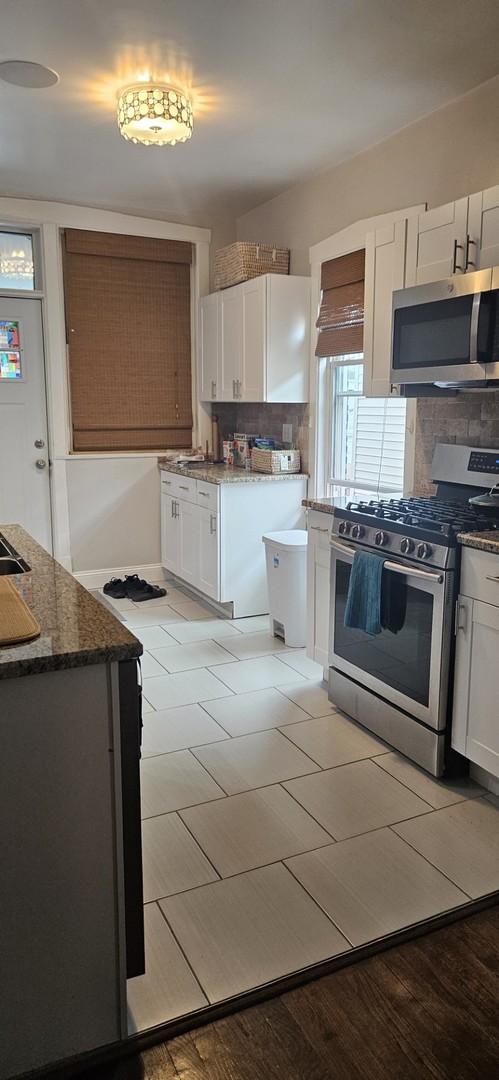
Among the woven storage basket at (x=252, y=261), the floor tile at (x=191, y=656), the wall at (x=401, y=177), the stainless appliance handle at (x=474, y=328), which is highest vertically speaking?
the wall at (x=401, y=177)

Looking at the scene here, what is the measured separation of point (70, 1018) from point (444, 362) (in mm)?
2354

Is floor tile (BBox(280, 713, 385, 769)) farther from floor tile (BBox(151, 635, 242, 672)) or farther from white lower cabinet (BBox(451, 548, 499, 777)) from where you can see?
floor tile (BBox(151, 635, 242, 672))

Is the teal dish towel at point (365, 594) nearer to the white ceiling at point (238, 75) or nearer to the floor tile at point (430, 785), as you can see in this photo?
the floor tile at point (430, 785)

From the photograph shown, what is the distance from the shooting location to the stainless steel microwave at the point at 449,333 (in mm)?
2551

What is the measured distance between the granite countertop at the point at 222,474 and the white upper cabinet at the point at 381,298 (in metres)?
1.11

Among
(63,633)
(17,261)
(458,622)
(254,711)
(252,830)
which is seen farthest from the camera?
(17,261)

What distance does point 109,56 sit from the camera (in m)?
2.86

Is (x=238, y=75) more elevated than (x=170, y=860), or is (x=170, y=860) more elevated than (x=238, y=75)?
(x=238, y=75)

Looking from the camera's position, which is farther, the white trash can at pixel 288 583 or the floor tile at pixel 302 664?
the white trash can at pixel 288 583

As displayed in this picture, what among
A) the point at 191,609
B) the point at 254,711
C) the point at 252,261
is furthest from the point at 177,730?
the point at 252,261

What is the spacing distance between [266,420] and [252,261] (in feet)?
3.44

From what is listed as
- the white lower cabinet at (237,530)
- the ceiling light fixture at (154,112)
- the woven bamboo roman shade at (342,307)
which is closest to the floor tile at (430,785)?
the white lower cabinet at (237,530)

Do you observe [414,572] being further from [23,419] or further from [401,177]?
[23,419]

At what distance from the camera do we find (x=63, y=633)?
4.96 ft
